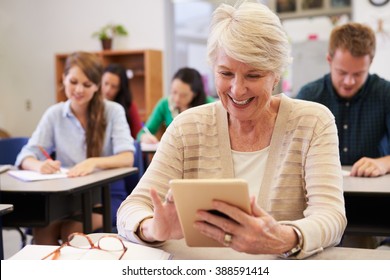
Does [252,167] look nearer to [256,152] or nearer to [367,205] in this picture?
[256,152]

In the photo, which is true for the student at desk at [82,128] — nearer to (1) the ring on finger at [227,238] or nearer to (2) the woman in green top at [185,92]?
(2) the woman in green top at [185,92]

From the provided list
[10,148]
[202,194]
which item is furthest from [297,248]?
[10,148]

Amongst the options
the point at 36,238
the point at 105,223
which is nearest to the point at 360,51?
the point at 105,223

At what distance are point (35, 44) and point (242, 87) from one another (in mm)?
5867

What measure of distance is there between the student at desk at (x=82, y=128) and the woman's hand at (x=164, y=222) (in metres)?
1.59

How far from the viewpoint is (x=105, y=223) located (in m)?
2.62

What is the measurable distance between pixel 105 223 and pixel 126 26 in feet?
13.0

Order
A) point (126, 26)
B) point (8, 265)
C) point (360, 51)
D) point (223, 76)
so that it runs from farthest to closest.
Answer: point (126, 26) < point (360, 51) < point (223, 76) < point (8, 265)

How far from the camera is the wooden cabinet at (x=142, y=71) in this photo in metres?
5.84

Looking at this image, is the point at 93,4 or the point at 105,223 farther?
the point at 93,4

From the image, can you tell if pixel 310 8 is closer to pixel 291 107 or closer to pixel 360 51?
pixel 360 51

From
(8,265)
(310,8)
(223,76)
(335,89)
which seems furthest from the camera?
(310,8)

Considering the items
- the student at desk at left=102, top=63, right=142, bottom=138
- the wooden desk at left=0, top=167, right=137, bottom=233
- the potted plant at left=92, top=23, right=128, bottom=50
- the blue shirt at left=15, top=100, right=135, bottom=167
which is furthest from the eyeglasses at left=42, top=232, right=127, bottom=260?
the potted plant at left=92, top=23, right=128, bottom=50

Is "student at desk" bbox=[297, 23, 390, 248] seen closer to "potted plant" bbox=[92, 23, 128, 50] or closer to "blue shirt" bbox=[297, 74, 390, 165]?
"blue shirt" bbox=[297, 74, 390, 165]
